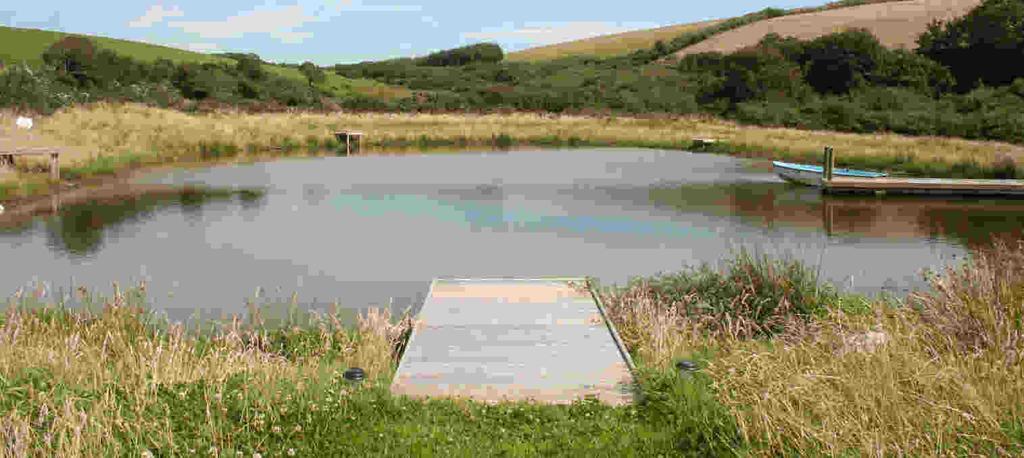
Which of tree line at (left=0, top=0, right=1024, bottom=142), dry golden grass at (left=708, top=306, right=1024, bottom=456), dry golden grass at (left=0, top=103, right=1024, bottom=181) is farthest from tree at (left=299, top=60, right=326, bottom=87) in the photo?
dry golden grass at (left=708, top=306, right=1024, bottom=456)

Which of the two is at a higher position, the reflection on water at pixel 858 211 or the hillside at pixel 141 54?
the hillside at pixel 141 54

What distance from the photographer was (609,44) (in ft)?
263

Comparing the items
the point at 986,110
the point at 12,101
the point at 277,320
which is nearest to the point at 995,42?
the point at 986,110

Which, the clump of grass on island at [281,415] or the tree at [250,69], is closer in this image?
the clump of grass on island at [281,415]

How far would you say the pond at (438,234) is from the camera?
9.58 m

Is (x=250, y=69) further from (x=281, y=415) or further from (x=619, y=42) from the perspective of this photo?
(x=281, y=415)

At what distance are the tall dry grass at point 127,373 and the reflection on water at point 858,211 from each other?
8.63 m

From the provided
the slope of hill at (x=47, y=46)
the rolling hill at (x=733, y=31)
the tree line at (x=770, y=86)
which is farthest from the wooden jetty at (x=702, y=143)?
the slope of hill at (x=47, y=46)

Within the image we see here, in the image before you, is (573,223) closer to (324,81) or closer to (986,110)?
(986,110)

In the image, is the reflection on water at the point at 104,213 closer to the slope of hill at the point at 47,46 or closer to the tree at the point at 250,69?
the slope of hill at the point at 47,46

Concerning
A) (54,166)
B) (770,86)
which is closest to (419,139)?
(54,166)

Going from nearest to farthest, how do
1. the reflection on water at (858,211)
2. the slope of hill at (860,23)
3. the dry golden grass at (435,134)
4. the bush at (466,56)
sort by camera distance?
the reflection on water at (858,211) < the dry golden grass at (435,134) < the slope of hill at (860,23) < the bush at (466,56)

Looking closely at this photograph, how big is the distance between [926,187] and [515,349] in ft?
46.1

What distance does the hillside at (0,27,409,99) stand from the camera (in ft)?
170
